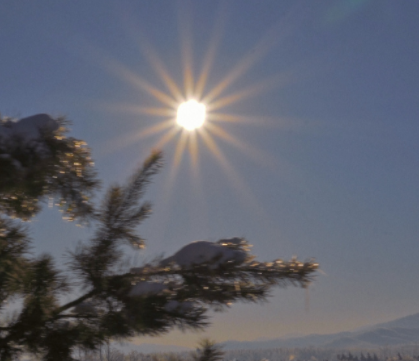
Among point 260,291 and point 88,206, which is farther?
point 88,206

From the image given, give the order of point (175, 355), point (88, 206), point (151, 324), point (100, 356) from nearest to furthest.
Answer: point (151, 324)
point (100, 356)
point (175, 355)
point (88, 206)

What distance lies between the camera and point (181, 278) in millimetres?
3000

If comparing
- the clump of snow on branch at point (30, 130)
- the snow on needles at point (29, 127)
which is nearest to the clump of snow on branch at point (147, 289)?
the clump of snow on branch at point (30, 130)

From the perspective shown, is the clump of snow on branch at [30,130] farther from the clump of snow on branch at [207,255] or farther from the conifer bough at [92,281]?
the clump of snow on branch at [207,255]

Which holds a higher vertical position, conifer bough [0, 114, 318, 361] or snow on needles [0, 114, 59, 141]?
snow on needles [0, 114, 59, 141]

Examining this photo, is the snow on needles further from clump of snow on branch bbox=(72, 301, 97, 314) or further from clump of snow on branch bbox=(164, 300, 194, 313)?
clump of snow on branch bbox=(164, 300, 194, 313)

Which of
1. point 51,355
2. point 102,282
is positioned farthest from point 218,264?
point 51,355

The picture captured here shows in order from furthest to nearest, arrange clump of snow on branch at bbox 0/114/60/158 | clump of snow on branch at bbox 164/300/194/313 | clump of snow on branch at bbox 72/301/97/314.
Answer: clump of snow on branch at bbox 72/301/97/314 → clump of snow on branch at bbox 0/114/60/158 → clump of snow on branch at bbox 164/300/194/313

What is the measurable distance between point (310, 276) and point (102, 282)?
5.41 ft

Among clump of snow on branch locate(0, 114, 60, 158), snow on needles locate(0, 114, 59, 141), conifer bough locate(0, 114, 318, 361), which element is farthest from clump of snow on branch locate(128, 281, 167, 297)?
snow on needles locate(0, 114, 59, 141)

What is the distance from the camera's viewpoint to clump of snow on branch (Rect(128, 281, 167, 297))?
2.75m

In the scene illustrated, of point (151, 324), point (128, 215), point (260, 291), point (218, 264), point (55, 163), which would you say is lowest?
point (151, 324)

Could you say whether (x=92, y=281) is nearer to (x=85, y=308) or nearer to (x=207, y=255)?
(x=85, y=308)

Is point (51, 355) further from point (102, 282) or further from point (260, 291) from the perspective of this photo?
point (260, 291)
